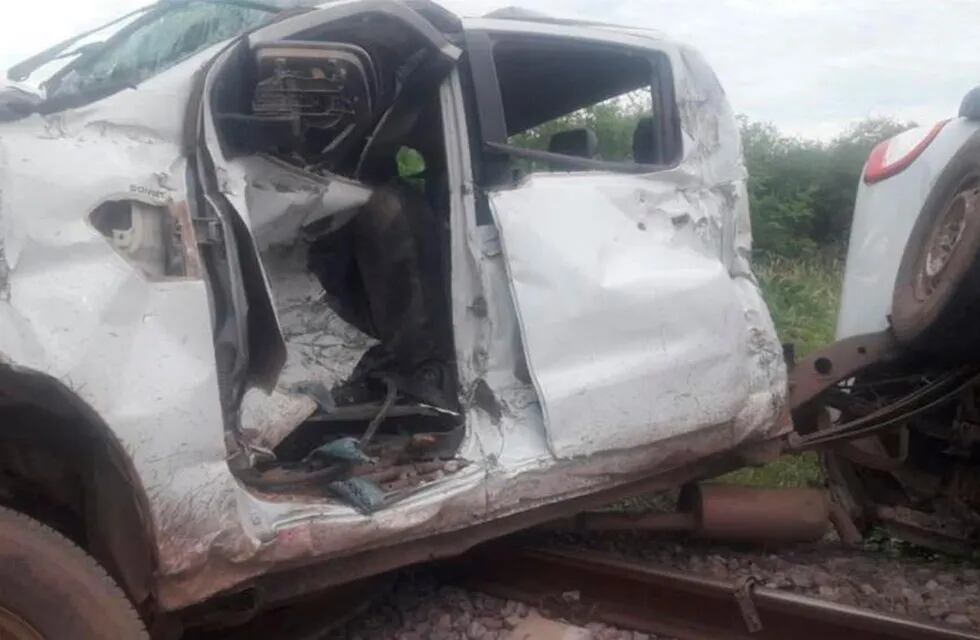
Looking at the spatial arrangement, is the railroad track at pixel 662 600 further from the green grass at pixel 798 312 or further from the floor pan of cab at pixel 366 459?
the green grass at pixel 798 312

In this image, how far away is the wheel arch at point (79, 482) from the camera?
268 cm

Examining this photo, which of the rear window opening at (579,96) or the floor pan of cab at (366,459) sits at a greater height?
the rear window opening at (579,96)

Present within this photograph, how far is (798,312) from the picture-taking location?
8.84 metres

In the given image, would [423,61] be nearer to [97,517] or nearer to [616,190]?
[616,190]

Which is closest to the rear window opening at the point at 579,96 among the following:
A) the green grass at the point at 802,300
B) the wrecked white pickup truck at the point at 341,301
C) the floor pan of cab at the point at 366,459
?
the wrecked white pickup truck at the point at 341,301

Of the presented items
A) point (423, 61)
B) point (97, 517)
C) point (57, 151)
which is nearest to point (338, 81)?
point (423, 61)

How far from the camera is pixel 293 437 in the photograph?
12.3 feet

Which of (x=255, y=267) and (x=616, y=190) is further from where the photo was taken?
(x=616, y=190)

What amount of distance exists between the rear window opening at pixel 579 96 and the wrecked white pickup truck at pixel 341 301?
0.01 m

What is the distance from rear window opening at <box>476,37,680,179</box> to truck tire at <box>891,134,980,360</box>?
1044 millimetres

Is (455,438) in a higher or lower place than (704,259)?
lower

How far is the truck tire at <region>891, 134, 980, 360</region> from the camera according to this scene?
3.86 meters

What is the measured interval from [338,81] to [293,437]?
122 centimetres

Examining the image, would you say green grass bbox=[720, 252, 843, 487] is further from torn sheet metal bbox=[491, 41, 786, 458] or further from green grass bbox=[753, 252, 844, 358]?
torn sheet metal bbox=[491, 41, 786, 458]
